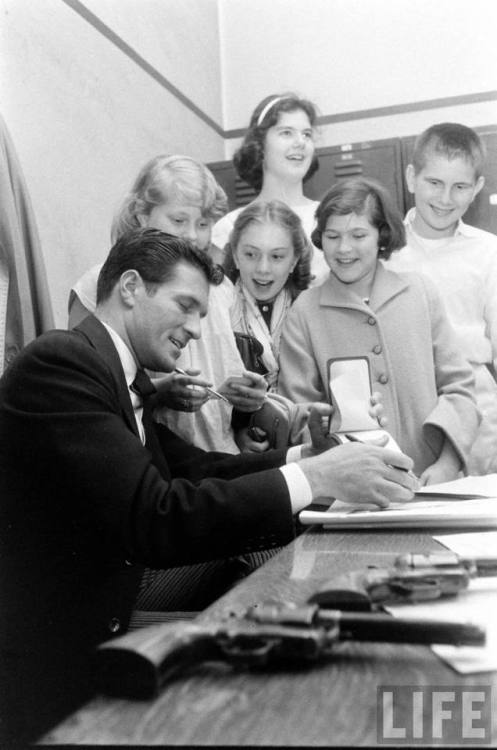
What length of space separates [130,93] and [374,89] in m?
1.20

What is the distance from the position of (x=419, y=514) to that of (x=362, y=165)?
220 cm

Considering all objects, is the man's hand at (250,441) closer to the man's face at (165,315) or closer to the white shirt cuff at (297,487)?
the man's face at (165,315)

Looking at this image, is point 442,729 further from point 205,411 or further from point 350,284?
point 350,284

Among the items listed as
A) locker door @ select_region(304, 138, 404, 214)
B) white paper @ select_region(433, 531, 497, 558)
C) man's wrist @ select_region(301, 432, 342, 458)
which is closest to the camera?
white paper @ select_region(433, 531, 497, 558)

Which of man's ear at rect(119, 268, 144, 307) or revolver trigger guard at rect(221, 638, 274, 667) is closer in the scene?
revolver trigger guard at rect(221, 638, 274, 667)

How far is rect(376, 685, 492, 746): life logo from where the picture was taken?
0.40 m

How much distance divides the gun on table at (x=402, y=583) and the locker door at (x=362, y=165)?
2384 mm

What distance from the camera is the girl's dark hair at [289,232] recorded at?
2178mm

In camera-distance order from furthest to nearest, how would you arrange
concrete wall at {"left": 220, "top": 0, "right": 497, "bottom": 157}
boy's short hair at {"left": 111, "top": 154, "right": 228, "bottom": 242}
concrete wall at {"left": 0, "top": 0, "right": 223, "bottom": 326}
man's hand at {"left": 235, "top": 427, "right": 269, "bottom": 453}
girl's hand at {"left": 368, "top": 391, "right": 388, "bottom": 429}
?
concrete wall at {"left": 220, "top": 0, "right": 497, "bottom": 157}, concrete wall at {"left": 0, "top": 0, "right": 223, "bottom": 326}, boy's short hair at {"left": 111, "top": 154, "right": 228, "bottom": 242}, man's hand at {"left": 235, "top": 427, "right": 269, "bottom": 453}, girl's hand at {"left": 368, "top": 391, "right": 388, "bottom": 429}

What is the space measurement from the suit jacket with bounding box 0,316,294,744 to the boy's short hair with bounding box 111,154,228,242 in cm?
90

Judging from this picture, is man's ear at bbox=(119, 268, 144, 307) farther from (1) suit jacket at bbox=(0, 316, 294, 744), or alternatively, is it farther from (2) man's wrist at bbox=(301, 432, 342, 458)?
(2) man's wrist at bbox=(301, 432, 342, 458)

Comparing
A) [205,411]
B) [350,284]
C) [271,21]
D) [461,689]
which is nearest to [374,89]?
[271,21]

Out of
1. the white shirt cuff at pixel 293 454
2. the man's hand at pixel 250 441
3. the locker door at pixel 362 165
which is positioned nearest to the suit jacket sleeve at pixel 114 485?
the white shirt cuff at pixel 293 454

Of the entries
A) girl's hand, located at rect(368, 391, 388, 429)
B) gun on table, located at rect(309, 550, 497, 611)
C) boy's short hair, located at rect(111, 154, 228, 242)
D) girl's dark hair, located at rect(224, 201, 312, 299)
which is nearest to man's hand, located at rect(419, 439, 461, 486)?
girl's hand, located at rect(368, 391, 388, 429)
